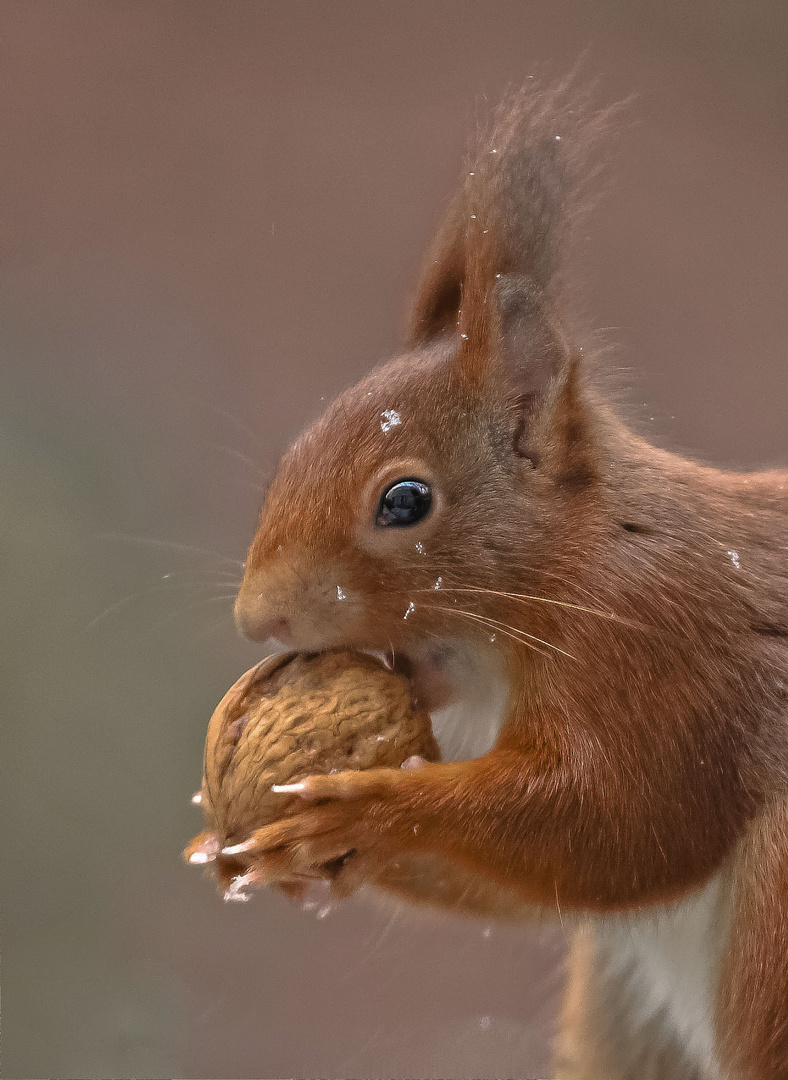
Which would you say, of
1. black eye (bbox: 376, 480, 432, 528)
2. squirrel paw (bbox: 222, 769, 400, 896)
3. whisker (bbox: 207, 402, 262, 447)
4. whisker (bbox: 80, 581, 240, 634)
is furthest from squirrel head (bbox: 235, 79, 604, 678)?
whisker (bbox: 80, 581, 240, 634)

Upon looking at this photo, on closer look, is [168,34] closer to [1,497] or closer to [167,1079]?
[1,497]

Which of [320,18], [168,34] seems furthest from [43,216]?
[320,18]

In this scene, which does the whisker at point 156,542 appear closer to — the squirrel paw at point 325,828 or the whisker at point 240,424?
the whisker at point 240,424

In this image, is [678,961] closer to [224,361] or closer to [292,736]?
[292,736]

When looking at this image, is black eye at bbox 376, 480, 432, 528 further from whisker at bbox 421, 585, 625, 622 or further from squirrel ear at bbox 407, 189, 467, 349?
squirrel ear at bbox 407, 189, 467, 349

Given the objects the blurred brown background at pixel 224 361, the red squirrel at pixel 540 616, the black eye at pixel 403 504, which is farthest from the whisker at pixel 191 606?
the black eye at pixel 403 504

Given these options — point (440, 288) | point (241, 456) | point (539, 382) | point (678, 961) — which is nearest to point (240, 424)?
point (241, 456)

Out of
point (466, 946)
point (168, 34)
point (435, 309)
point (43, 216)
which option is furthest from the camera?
point (43, 216)
